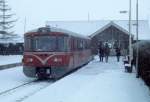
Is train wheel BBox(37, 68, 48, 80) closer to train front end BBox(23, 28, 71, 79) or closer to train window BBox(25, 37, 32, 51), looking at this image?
train front end BBox(23, 28, 71, 79)

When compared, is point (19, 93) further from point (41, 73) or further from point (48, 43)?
point (48, 43)

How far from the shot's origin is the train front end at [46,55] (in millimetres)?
24891

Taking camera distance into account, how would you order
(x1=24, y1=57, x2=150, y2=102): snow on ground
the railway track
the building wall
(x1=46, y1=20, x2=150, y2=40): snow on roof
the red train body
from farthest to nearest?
1. (x1=46, y1=20, x2=150, y2=40): snow on roof
2. the building wall
3. the red train body
4. the railway track
5. (x1=24, y1=57, x2=150, y2=102): snow on ground

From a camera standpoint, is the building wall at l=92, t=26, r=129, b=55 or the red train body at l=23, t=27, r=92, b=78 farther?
the building wall at l=92, t=26, r=129, b=55

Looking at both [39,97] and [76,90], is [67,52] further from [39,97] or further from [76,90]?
[39,97]

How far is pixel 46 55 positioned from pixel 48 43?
72 cm

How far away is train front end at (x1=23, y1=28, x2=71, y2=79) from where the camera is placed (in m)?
24.9

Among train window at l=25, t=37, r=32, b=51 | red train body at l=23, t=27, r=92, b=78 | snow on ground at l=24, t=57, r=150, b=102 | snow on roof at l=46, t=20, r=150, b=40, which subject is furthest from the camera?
snow on roof at l=46, t=20, r=150, b=40

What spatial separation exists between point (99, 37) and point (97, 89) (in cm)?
5037

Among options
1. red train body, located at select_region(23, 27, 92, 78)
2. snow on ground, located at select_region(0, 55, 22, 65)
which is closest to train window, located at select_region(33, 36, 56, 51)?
red train body, located at select_region(23, 27, 92, 78)

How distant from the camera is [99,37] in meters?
68.8

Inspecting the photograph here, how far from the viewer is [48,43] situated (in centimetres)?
2517

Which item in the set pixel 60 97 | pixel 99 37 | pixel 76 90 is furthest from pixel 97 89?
pixel 99 37

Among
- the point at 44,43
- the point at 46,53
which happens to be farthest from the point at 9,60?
the point at 46,53
